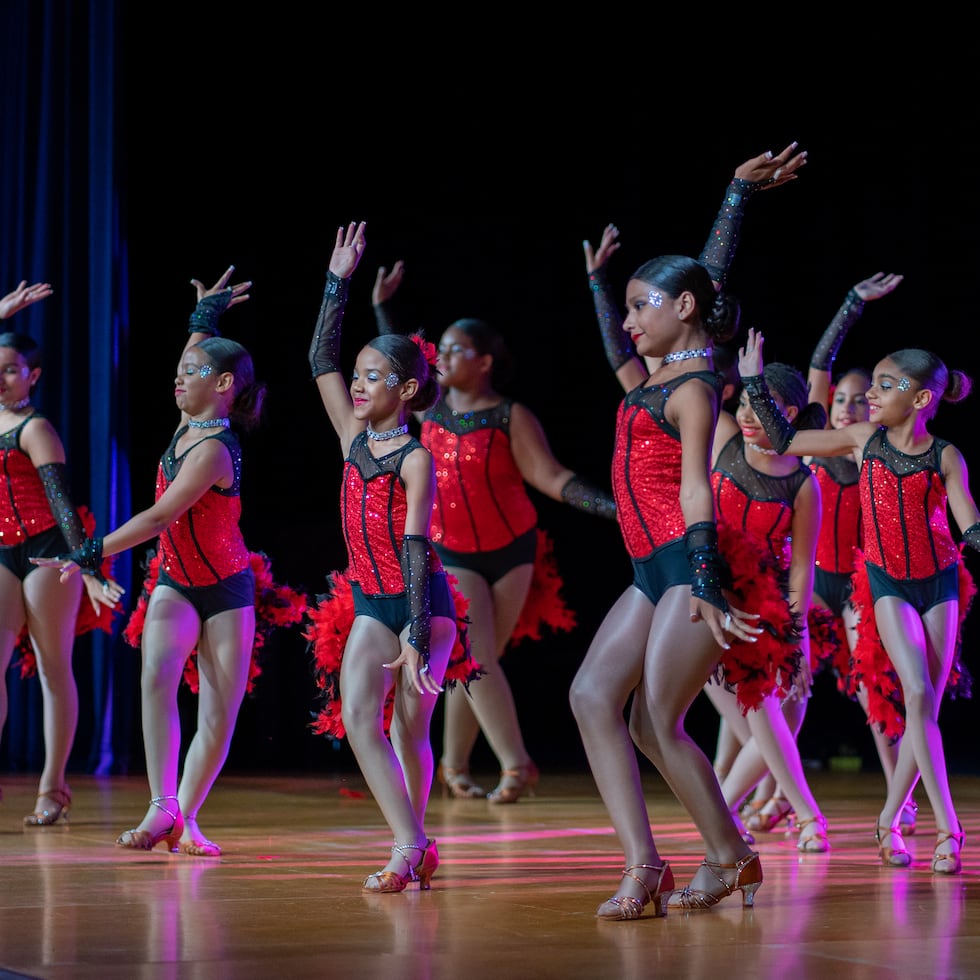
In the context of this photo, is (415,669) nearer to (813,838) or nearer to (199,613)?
(199,613)

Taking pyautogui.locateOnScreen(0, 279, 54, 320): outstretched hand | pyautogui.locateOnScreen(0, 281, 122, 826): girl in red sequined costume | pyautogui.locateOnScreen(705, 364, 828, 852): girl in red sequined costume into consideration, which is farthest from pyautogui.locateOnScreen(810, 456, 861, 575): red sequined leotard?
pyautogui.locateOnScreen(0, 279, 54, 320): outstretched hand

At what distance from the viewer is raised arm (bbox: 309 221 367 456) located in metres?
4.09

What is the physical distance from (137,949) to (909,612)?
2.38m

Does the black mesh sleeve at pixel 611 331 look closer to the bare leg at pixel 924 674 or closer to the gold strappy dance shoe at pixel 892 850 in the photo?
the bare leg at pixel 924 674

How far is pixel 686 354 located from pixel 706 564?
532 millimetres

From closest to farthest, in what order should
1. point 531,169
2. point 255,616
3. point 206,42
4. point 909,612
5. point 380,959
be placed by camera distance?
point 380,959
point 909,612
point 255,616
point 206,42
point 531,169

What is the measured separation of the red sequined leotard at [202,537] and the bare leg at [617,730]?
1.49 metres

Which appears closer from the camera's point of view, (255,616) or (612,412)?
(255,616)

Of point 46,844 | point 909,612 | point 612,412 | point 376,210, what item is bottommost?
point 46,844

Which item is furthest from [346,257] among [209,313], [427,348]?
[209,313]

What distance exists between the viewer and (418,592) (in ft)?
12.3

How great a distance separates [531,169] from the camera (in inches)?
354

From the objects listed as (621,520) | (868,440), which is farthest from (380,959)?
(868,440)

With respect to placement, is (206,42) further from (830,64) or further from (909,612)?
(909,612)
